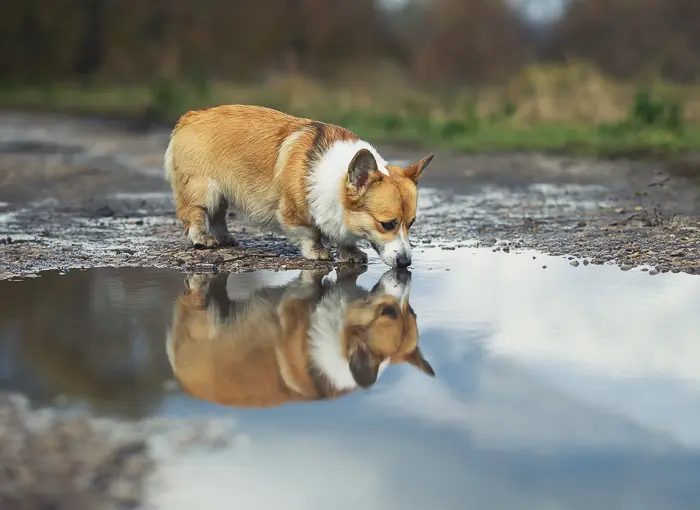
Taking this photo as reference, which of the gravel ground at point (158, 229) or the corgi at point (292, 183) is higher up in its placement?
the corgi at point (292, 183)

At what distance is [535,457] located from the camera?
4.35 metres

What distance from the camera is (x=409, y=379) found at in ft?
17.6

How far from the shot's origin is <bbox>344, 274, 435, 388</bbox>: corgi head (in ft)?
18.3

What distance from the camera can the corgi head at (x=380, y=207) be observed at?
7.63 meters

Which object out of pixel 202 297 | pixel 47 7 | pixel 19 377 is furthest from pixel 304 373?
pixel 47 7

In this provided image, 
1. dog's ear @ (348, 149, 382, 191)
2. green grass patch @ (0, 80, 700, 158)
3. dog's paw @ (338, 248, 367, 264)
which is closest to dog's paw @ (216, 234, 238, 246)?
dog's paw @ (338, 248, 367, 264)

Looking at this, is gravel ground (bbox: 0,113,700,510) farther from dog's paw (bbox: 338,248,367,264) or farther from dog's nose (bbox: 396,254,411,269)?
dog's nose (bbox: 396,254,411,269)

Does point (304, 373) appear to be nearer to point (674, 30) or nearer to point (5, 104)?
point (674, 30)

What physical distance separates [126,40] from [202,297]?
24.3 m

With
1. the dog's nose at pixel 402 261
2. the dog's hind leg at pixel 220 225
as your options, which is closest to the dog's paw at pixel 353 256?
the dog's nose at pixel 402 261

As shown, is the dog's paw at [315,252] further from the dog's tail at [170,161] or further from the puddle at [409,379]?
the dog's tail at [170,161]

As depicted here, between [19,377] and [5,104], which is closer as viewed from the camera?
[19,377]

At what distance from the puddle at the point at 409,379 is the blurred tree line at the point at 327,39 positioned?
48.5ft

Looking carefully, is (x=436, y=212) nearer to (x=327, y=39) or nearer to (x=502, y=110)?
(x=502, y=110)
